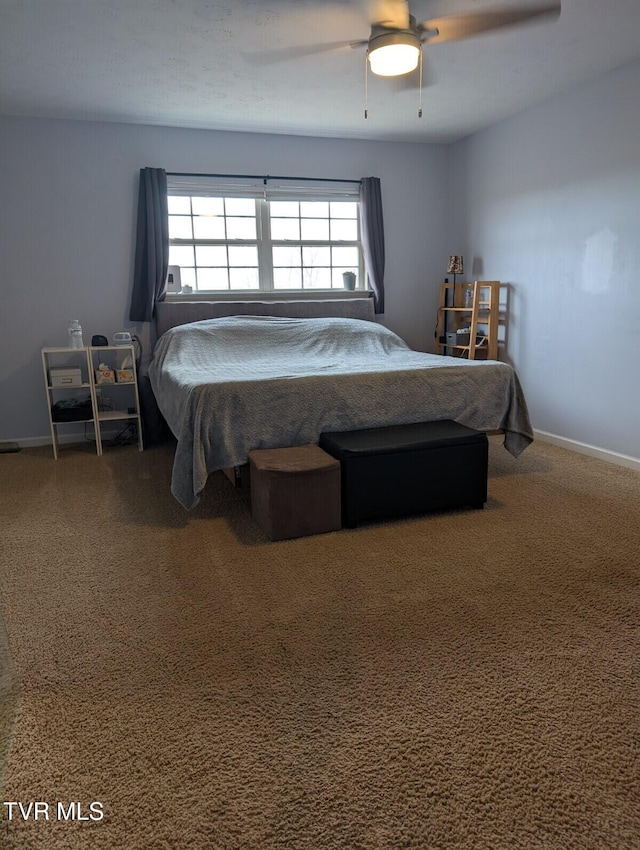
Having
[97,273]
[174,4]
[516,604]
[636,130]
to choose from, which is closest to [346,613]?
[516,604]

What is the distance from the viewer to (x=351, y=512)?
110 inches

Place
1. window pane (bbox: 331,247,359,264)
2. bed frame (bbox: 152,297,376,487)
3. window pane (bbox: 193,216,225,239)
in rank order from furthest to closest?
1. window pane (bbox: 331,247,359,264)
2. window pane (bbox: 193,216,225,239)
3. bed frame (bbox: 152,297,376,487)

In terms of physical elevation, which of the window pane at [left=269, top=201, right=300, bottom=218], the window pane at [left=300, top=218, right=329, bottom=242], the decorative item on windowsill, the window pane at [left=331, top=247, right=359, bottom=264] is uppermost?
the window pane at [left=269, top=201, right=300, bottom=218]

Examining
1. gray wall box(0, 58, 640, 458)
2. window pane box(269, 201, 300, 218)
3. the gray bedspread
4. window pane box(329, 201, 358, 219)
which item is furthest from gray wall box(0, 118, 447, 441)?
the gray bedspread

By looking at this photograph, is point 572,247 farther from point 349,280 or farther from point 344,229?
point 344,229

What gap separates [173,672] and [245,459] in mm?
1312

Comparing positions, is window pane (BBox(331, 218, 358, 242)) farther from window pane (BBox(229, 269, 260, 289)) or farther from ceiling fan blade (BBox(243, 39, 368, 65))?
ceiling fan blade (BBox(243, 39, 368, 65))

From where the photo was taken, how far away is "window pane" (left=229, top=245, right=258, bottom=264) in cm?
505

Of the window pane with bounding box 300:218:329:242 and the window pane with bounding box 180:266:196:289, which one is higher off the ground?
the window pane with bounding box 300:218:329:242

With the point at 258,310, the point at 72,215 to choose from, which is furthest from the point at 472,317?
the point at 72,215

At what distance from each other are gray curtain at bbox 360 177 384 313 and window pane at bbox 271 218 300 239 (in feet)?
1.90

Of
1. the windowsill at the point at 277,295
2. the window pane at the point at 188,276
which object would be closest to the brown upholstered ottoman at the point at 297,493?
the windowsill at the point at 277,295

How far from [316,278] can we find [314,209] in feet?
1.91

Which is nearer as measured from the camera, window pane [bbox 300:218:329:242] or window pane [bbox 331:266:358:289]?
window pane [bbox 300:218:329:242]
